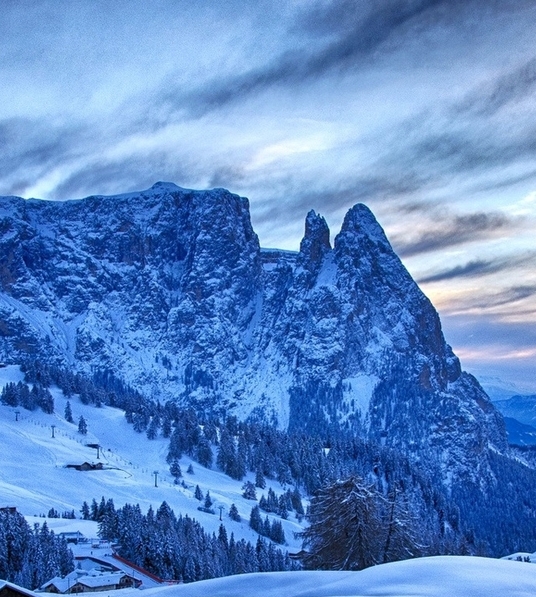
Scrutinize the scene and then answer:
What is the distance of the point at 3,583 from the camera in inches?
1035

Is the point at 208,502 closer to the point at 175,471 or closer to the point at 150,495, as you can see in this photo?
the point at 150,495

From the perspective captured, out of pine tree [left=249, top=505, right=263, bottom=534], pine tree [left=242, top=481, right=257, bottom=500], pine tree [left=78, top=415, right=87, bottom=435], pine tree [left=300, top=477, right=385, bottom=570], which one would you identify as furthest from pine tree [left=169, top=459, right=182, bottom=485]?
pine tree [left=300, top=477, right=385, bottom=570]

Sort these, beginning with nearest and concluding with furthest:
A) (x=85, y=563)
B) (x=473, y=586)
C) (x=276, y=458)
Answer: (x=473, y=586)
(x=85, y=563)
(x=276, y=458)

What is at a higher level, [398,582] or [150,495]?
[398,582]

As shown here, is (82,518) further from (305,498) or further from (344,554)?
(344,554)

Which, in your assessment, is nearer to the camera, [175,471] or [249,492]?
[249,492]

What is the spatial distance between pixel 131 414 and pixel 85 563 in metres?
102

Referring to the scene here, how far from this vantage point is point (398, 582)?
16.4 meters

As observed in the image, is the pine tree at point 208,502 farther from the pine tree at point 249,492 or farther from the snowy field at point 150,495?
the pine tree at point 249,492

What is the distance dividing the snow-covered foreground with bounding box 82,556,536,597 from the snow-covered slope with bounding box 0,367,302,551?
97.9m

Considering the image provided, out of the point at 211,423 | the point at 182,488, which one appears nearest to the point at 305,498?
the point at 182,488

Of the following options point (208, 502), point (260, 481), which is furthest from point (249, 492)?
point (208, 502)

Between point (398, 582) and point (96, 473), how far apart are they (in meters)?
127

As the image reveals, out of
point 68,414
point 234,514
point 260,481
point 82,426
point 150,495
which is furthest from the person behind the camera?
point 68,414
